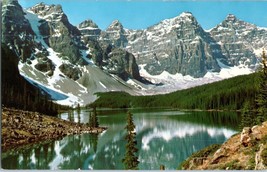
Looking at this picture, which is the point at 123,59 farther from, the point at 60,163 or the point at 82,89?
the point at 60,163

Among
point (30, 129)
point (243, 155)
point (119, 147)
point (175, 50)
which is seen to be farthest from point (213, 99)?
point (175, 50)

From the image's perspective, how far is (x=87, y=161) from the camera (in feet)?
46.1

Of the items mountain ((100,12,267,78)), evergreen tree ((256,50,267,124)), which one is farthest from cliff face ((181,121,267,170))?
mountain ((100,12,267,78))

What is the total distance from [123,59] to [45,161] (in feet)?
383

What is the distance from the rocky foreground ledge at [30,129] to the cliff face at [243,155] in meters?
6.09

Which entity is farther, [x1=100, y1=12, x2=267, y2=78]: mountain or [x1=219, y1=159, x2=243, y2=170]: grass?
[x1=100, y1=12, x2=267, y2=78]: mountain

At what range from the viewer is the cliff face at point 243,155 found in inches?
313

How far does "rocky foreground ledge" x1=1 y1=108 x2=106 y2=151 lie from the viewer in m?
14.2

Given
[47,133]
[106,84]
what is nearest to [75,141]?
[47,133]

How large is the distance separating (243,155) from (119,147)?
728 cm

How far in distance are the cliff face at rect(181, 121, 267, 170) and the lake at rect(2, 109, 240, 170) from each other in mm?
2602

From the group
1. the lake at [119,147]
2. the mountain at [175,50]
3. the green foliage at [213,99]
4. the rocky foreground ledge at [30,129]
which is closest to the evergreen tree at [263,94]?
the green foliage at [213,99]

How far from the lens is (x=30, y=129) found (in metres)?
16.6

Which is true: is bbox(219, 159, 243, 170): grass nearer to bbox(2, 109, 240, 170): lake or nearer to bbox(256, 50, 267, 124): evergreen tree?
bbox(2, 109, 240, 170): lake
